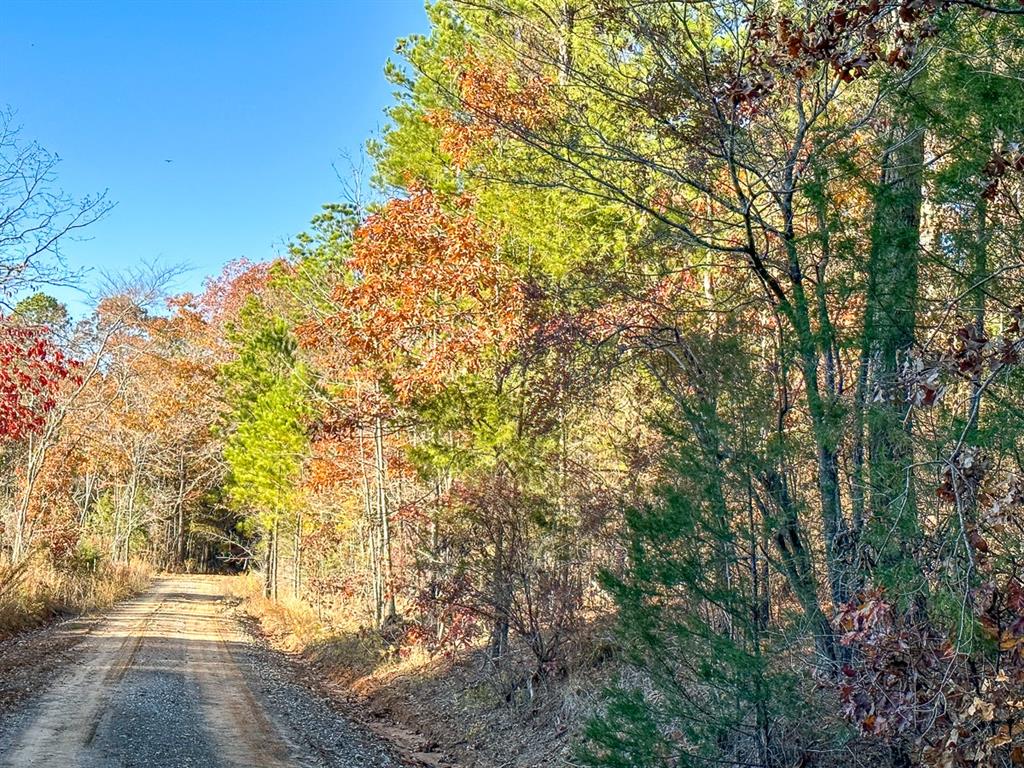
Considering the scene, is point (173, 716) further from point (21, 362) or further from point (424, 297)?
Answer: point (424, 297)

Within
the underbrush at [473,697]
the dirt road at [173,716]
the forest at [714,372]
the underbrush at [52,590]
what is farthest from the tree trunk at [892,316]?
the underbrush at [52,590]

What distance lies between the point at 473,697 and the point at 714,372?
7033mm

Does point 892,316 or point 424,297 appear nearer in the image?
point 892,316

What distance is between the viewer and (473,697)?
11.8 metres

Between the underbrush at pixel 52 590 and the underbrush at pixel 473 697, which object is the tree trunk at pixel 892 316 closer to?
the underbrush at pixel 473 697

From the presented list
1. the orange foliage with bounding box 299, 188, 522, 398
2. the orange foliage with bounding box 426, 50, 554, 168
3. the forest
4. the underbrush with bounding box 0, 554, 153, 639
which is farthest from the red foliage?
the orange foliage with bounding box 426, 50, 554, 168

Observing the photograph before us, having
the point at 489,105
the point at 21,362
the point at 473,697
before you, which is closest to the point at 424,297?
the point at 489,105

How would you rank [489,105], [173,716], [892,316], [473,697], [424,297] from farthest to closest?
1. [424,297]
2. [473,697]
3. [173,716]
4. [489,105]
5. [892,316]

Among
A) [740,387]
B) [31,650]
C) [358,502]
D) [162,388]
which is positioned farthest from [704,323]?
[162,388]

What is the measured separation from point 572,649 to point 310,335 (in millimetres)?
7384

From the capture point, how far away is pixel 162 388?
1533 inches

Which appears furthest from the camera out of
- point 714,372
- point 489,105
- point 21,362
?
point 21,362

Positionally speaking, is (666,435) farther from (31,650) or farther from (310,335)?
(31,650)

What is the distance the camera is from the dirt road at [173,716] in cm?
829
